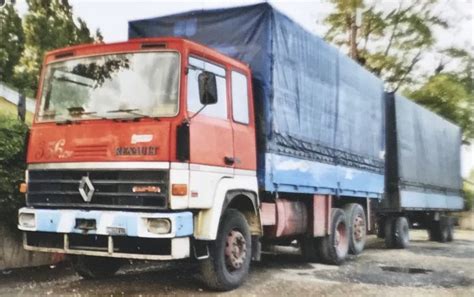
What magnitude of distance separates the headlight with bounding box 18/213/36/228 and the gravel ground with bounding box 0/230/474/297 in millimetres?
743

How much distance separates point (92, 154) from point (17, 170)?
7.17 ft

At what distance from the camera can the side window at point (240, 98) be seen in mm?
6566

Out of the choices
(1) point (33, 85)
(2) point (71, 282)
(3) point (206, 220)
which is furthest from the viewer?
(1) point (33, 85)

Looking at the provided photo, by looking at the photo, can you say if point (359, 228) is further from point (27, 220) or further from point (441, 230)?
point (441, 230)

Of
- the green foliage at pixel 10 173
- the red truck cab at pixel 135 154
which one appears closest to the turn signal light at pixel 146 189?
the red truck cab at pixel 135 154

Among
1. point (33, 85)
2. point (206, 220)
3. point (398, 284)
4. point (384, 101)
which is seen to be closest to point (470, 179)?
point (384, 101)

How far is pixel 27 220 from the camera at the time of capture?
19.7ft

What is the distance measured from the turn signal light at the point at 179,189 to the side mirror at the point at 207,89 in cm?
92

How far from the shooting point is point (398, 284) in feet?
24.5

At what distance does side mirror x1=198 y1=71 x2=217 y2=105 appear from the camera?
568cm

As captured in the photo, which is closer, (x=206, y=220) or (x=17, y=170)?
(x=206, y=220)

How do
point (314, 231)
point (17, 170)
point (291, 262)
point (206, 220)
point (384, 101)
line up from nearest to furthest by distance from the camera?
point (206, 220), point (17, 170), point (314, 231), point (291, 262), point (384, 101)

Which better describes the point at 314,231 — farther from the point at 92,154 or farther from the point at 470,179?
the point at 470,179

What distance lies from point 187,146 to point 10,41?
58.1 ft
